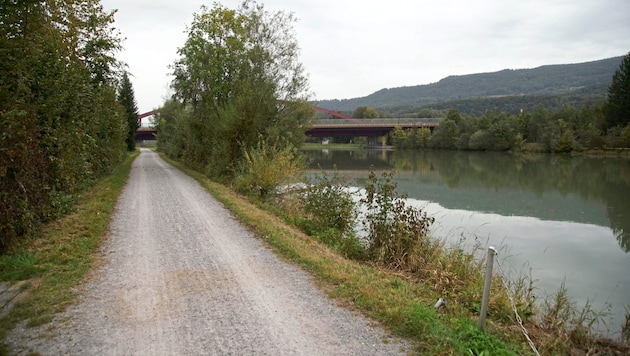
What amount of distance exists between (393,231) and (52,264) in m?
5.99

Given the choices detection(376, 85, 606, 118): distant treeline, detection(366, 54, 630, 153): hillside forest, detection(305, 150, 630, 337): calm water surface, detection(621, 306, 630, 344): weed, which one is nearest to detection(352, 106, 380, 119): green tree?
detection(376, 85, 606, 118): distant treeline

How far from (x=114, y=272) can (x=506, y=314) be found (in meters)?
5.48

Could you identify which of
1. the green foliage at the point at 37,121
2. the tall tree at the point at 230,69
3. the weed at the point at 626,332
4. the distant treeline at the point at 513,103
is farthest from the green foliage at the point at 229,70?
the distant treeline at the point at 513,103

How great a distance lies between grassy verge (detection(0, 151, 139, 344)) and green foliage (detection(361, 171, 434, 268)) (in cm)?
517

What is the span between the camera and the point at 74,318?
193 inches

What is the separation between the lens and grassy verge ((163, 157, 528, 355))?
4434 millimetres

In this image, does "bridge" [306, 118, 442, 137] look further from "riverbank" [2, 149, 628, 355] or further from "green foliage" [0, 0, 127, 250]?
"riverbank" [2, 149, 628, 355]

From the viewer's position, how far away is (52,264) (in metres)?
6.77

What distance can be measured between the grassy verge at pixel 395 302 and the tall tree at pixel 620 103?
62121 mm

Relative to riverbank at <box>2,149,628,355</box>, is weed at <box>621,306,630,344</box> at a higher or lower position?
lower

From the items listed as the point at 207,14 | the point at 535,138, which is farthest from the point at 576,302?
the point at 535,138

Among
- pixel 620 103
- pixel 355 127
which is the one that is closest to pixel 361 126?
pixel 355 127

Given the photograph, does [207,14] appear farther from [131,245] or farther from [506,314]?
[506,314]

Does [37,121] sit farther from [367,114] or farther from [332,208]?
[367,114]
